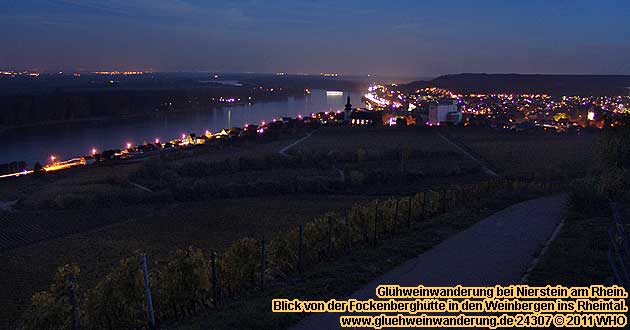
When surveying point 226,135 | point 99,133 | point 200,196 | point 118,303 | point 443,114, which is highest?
point 443,114

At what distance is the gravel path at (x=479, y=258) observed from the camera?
4750 mm

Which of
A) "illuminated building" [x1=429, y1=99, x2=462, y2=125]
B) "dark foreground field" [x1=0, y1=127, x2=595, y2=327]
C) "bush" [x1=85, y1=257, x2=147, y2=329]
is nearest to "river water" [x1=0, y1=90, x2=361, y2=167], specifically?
"dark foreground field" [x1=0, y1=127, x2=595, y2=327]

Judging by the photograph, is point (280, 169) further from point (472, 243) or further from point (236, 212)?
point (472, 243)

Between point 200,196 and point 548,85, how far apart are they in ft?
315

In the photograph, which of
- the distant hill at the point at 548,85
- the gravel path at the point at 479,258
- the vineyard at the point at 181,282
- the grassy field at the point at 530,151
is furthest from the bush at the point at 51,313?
the distant hill at the point at 548,85

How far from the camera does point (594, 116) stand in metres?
43.2

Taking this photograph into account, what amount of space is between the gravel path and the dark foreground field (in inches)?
123

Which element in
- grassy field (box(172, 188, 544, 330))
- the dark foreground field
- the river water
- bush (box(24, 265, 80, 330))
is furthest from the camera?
the river water

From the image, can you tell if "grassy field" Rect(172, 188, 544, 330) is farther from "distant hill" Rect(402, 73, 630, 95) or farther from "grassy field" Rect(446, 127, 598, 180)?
"distant hill" Rect(402, 73, 630, 95)

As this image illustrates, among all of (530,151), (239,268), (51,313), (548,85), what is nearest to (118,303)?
(51,313)

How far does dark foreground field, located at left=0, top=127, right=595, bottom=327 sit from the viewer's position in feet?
35.9

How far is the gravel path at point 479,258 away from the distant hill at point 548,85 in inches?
3213

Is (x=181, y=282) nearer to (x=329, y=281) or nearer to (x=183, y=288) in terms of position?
(x=183, y=288)

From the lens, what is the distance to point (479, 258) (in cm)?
563
